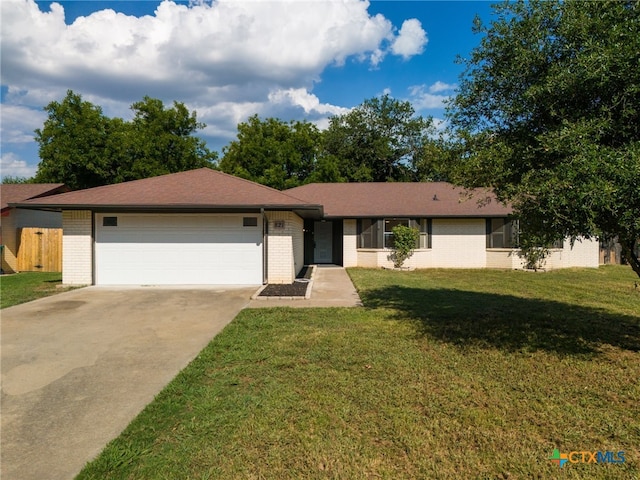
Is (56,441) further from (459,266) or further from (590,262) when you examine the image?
(590,262)

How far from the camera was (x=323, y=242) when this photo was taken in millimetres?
19016

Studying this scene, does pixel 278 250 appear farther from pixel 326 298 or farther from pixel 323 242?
pixel 323 242

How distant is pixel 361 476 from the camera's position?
2.48 meters

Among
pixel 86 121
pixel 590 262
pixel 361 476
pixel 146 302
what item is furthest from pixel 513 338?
pixel 86 121

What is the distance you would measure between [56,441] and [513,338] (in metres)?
5.88

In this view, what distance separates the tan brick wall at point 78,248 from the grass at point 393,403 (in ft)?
23.3

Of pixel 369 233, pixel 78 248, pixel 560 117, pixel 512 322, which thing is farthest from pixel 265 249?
pixel 560 117

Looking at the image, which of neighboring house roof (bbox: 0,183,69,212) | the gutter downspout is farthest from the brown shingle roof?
neighboring house roof (bbox: 0,183,69,212)

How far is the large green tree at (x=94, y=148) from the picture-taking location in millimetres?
27141

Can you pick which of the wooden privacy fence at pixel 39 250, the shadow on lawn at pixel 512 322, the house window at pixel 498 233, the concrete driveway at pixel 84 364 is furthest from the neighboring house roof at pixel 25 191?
the house window at pixel 498 233

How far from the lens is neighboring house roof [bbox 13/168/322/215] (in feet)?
34.8

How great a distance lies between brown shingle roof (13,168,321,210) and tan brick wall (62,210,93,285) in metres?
0.51

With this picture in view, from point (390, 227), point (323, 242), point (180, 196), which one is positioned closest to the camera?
point (180, 196)

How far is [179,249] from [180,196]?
1.67 m
